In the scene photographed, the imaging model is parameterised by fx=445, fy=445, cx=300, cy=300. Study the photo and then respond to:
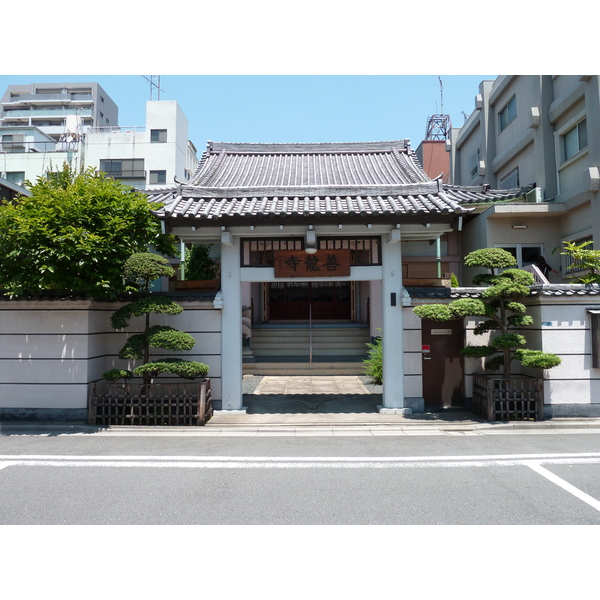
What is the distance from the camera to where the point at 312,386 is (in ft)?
46.9

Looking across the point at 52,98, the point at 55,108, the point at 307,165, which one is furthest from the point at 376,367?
the point at 52,98

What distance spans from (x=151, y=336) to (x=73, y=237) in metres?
2.43

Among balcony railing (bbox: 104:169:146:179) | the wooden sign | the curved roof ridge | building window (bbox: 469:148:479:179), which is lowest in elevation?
the wooden sign

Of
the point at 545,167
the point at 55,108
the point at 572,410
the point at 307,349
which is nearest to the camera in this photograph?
the point at 572,410

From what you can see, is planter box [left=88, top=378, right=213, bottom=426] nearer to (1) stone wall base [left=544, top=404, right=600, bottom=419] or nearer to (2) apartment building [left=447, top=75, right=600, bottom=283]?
(1) stone wall base [left=544, top=404, right=600, bottom=419]

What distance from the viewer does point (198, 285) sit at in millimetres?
11336

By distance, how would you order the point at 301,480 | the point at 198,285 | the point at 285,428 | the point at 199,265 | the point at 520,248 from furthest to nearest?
the point at 520,248
the point at 199,265
the point at 198,285
the point at 285,428
the point at 301,480

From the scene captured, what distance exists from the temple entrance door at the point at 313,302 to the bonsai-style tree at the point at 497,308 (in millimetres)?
12226

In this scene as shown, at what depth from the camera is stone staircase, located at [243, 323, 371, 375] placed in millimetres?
16719

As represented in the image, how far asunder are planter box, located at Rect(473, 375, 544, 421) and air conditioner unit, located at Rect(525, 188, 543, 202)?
8.34m

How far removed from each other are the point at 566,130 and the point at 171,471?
51.8 feet

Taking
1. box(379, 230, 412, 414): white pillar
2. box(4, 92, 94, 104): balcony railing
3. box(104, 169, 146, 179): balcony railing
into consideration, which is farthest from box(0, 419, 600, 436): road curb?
Answer: box(4, 92, 94, 104): balcony railing

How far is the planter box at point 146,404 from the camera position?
31.1ft

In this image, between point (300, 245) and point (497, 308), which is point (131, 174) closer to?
point (300, 245)
